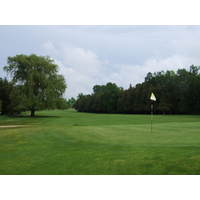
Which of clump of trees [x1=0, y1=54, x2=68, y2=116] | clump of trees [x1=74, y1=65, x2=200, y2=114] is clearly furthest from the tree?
clump of trees [x1=74, y1=65, x2=200, y2=114]

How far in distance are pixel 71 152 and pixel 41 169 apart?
8.73 feet

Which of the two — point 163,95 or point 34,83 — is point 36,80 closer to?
point 34,83

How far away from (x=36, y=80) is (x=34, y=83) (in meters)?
1.24

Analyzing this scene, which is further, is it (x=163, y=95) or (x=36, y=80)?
(x=163, y=95)

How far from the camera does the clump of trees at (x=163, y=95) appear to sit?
72.1 m

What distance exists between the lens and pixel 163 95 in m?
78.4

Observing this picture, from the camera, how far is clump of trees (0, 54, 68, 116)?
49312mm

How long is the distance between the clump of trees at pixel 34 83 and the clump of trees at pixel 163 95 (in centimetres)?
4037

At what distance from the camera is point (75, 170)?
7867mm

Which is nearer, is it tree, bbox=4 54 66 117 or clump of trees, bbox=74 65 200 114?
tree, bbox=4 54 66 117

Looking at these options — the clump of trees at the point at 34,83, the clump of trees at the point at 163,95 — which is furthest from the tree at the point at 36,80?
the clump of trees at the point at 163,95

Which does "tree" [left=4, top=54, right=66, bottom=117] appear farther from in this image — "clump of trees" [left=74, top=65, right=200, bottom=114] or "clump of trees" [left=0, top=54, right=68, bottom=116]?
"clump of trees" [left=74, top=65, right=200, bottom=114]

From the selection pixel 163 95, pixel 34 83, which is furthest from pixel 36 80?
pixel 163 95
